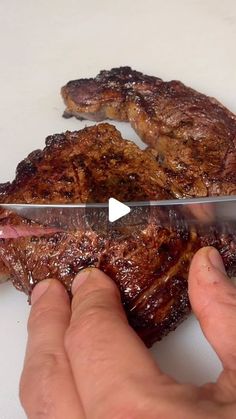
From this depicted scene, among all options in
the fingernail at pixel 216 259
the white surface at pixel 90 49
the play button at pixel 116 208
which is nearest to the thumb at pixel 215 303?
the fingernail at pixel 216 259

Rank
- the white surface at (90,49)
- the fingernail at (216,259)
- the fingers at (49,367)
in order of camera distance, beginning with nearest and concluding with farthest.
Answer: the fingers at (49,367) → the fingernail at (216,259) → the white surface at (90,49)

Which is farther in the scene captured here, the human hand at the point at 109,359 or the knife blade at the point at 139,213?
the knife blade at the point at 139,213

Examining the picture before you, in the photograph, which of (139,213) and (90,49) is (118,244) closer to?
(139,213)

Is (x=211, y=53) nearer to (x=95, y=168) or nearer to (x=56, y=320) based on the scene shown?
(x=95, y=168)

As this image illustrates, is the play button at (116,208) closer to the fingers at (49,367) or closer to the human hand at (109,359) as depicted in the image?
the human hand at (109,359)

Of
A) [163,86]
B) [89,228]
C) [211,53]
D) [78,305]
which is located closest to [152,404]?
[78,305]

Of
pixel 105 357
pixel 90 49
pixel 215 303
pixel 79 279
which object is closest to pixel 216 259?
pixel 215 303

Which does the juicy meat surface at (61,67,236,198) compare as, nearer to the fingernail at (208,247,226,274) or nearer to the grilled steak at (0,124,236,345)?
the grilled steak at (0,124,236,345)
